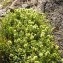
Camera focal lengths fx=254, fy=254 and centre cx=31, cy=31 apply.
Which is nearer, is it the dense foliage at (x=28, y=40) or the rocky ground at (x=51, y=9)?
the dense foliage at (x=28, y=40)

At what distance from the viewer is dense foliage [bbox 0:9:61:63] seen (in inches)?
335

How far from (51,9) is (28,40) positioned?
2815 mm

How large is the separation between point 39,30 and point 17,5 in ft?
11.5

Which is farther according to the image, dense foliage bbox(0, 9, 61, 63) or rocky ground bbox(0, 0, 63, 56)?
rocky ground bbox(0, 0, 63, 56)

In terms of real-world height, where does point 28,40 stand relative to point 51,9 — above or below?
below

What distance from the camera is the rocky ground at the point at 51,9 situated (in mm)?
10320

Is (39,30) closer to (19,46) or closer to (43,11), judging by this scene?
(19,46)

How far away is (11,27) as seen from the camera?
9703 millimetres

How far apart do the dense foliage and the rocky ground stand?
627mm

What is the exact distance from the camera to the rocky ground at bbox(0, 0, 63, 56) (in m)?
10.3

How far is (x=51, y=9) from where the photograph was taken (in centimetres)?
1139

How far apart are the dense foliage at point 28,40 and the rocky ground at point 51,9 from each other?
2.06 ft

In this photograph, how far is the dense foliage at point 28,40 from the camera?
8507mm

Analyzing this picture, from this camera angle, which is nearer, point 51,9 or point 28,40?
point 28,40
